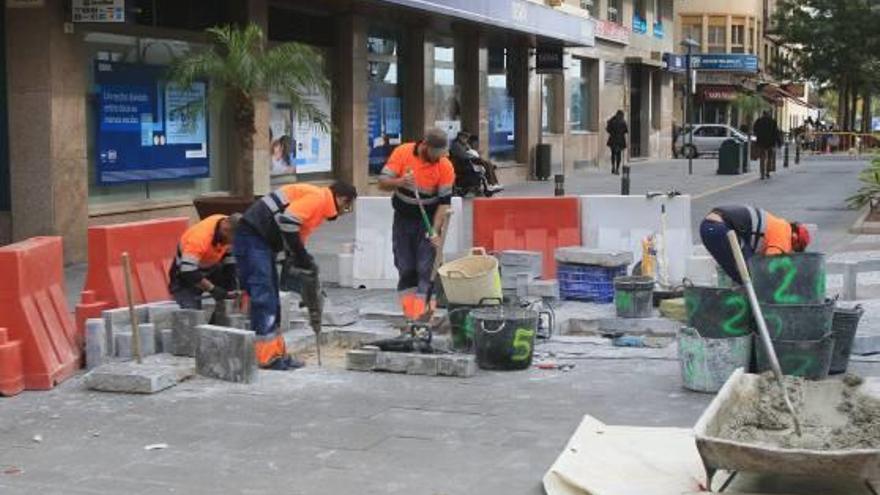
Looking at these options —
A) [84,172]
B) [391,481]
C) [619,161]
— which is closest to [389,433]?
[391,481]

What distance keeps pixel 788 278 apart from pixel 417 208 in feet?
9.91

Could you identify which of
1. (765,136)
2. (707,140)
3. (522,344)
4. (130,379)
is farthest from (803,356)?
(707,140)

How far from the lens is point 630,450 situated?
20.1ft

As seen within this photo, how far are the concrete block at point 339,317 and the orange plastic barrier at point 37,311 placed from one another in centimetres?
218

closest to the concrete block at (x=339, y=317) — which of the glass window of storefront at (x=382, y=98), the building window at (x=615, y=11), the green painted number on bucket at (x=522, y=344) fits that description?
the green painted number on bucket at (x=522, y=344)

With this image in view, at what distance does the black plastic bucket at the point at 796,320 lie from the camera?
7.49m

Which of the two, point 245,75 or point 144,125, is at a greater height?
point 245,75

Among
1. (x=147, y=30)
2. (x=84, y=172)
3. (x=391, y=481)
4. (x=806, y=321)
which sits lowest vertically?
(x=391, y=481)

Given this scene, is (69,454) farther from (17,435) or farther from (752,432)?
(752,432)

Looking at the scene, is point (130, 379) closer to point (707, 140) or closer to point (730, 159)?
point (730, 159)

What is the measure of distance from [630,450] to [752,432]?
69cm

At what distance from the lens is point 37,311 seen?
8.02 meters

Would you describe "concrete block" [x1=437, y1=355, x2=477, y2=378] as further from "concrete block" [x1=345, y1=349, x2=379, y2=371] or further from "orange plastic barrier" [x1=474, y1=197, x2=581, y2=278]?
"orange plastic barrier" [x1=474, y1=197, x2=581, y2=278]

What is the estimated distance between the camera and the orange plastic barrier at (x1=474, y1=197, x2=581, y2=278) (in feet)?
40.1
